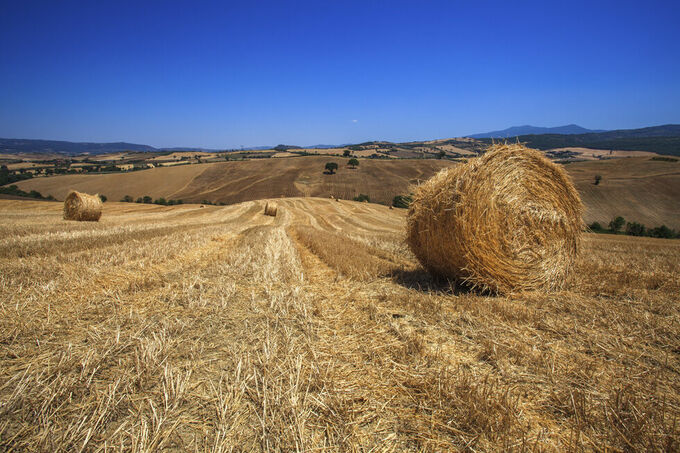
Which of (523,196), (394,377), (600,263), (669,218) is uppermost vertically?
(523,196)

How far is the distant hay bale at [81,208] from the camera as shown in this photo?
15.5 meters

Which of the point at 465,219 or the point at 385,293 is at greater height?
the point at 465,219

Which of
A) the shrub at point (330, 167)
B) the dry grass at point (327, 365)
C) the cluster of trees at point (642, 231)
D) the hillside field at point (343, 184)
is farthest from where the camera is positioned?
the shrub at point (330, 167)

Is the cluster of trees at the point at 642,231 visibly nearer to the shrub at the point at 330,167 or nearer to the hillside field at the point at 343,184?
the hillside field at the point at 343,184

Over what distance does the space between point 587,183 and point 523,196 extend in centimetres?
5985

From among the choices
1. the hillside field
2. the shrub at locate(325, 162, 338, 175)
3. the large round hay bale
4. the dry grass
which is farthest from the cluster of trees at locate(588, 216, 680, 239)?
the shrub at locate(325, 162, 338, 175)

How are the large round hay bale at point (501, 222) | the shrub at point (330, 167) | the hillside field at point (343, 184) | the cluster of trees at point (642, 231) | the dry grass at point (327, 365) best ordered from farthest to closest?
the shrub at point (330, 167) → the hillside field at point (343, 184) → the cluster of trees at point (642, 231) → the large round hay bale at point (501, 222) → the dry grass at point (327, 365)

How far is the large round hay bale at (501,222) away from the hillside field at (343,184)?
34.8m

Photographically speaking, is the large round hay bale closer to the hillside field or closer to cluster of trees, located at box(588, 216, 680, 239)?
cluster of trees, located at box(588, 216, 680, 239)

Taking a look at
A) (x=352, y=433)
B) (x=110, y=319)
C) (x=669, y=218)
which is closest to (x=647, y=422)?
(x=352, y=433)

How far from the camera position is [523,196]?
5176 millimetres

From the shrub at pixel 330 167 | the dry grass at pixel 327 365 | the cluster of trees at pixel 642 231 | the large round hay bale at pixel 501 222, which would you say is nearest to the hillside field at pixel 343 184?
the shrub at pixel 330 167

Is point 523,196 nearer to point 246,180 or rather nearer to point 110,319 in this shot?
point 110,319

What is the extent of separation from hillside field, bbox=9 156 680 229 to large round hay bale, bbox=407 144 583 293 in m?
34.8
